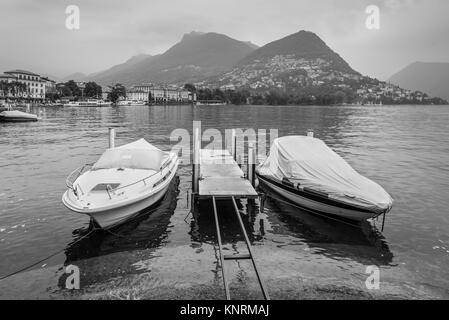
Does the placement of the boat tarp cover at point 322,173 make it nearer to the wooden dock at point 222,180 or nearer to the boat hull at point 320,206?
the boat hull at point 320,206

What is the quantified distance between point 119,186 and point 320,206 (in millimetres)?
9666

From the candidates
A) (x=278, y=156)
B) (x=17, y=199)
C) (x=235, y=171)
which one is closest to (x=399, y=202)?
(x=278, y=156)

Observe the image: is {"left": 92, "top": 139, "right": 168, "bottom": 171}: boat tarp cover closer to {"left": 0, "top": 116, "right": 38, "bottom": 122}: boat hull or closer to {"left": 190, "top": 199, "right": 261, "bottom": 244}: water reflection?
{"left": 190, "top": 199, "right": 261, "bottom": 244}: water reflection

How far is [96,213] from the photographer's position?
13484 millimetres

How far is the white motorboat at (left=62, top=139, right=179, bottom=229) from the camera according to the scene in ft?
45.3

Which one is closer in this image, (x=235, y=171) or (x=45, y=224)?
(x=45, y=224)

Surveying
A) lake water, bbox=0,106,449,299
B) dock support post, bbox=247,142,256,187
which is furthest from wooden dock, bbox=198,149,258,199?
lake water, bbox=0,106,449,299

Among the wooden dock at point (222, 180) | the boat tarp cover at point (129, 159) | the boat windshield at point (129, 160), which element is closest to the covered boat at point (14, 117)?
the wooden dock at point (222, 180)

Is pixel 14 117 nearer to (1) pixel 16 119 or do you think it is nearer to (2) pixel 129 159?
(1) pixel 16 119

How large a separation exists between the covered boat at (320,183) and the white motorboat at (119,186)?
21.8ft

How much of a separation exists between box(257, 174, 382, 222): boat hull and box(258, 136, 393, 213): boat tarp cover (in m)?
0.37

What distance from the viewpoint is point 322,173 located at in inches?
663
